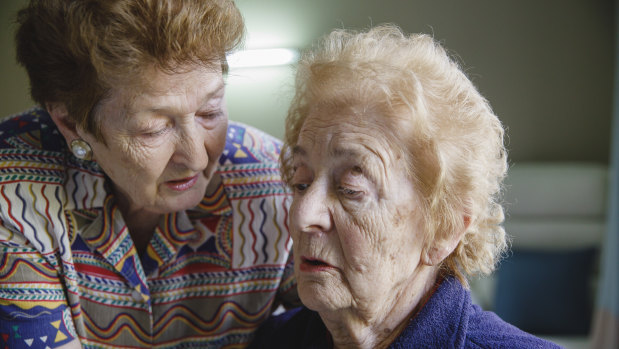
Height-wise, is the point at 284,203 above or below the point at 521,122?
above

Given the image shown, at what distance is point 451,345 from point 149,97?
74cm

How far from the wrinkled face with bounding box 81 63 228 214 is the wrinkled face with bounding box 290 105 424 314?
0.27 meters

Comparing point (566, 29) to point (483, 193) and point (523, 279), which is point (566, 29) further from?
point (483, 193)

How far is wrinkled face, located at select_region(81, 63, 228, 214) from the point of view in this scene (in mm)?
1092

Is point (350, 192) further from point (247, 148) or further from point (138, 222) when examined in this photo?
point (138, 222)

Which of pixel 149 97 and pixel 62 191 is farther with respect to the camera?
pixel 62 191

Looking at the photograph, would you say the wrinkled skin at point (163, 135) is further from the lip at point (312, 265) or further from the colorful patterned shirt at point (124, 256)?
the lip at point (312, 265)

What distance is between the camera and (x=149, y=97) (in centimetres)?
108

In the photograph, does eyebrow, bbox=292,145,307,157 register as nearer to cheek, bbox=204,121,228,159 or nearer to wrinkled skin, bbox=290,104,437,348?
wrinkled skin, bbox=290,104,437,348

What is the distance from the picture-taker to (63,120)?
1210 mm

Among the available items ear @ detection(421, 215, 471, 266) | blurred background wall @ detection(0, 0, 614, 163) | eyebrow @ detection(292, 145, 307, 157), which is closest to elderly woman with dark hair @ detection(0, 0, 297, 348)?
eyebrow @ detection(292, 145, 307, 157)

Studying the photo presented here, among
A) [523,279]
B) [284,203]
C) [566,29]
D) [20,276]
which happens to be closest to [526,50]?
[566,29]

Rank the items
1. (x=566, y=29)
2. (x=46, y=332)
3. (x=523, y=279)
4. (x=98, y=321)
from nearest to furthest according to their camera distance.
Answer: (x=46, y=332), (x=98, y=321), (x=523, y=279), (x=566, y=29)

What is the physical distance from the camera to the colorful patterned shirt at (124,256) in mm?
1212
